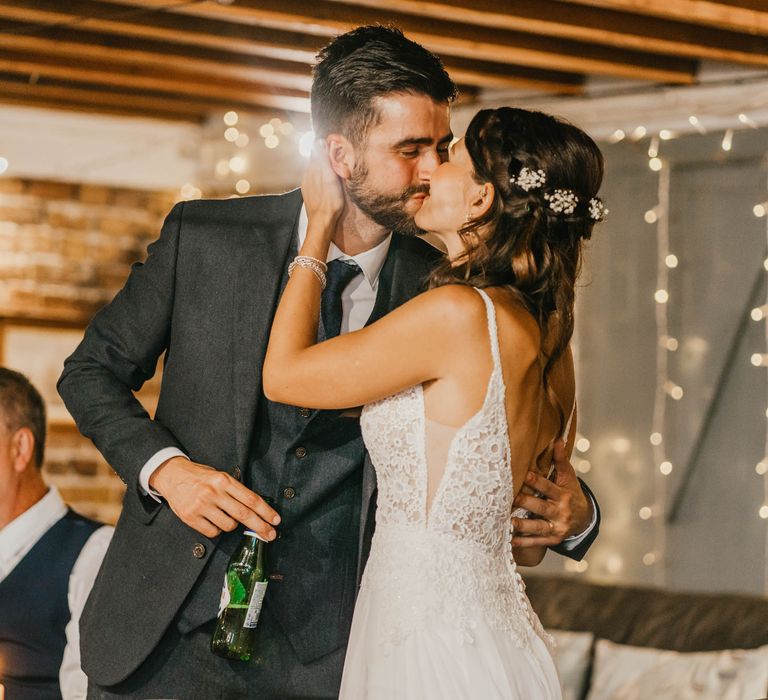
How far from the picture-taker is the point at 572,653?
4414 mm

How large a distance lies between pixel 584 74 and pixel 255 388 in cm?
418

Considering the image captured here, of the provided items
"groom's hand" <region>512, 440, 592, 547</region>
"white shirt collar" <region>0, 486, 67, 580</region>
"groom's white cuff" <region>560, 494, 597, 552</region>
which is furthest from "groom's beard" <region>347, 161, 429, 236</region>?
"white shirt collar" <region>0, 486, 67, 580</region>

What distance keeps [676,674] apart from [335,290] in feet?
7.62

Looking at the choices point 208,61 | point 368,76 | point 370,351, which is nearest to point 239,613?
point 370,351

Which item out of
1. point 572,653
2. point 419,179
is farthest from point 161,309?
point 572,653

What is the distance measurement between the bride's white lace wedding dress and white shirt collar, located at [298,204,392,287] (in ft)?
1.28

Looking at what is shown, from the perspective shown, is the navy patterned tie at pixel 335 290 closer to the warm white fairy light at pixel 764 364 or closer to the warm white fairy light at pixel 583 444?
the warm white fairy light at pixel 764 364

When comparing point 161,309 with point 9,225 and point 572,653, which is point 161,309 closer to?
point 572,653

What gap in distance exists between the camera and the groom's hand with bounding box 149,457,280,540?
2.13 meters

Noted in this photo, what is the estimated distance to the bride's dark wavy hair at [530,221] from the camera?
2184mm

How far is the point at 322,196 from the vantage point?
2350 mm

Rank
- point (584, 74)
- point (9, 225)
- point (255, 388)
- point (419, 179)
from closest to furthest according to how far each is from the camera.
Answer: point (255, 388) < point (419, 179) < point (584, 74) < point (9, 225)

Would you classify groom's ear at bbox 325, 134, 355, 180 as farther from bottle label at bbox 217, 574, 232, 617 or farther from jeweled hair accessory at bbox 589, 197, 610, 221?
bottle label at bbox 217, 574, 232, 617

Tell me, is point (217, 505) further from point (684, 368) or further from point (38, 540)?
point (684, 368)
